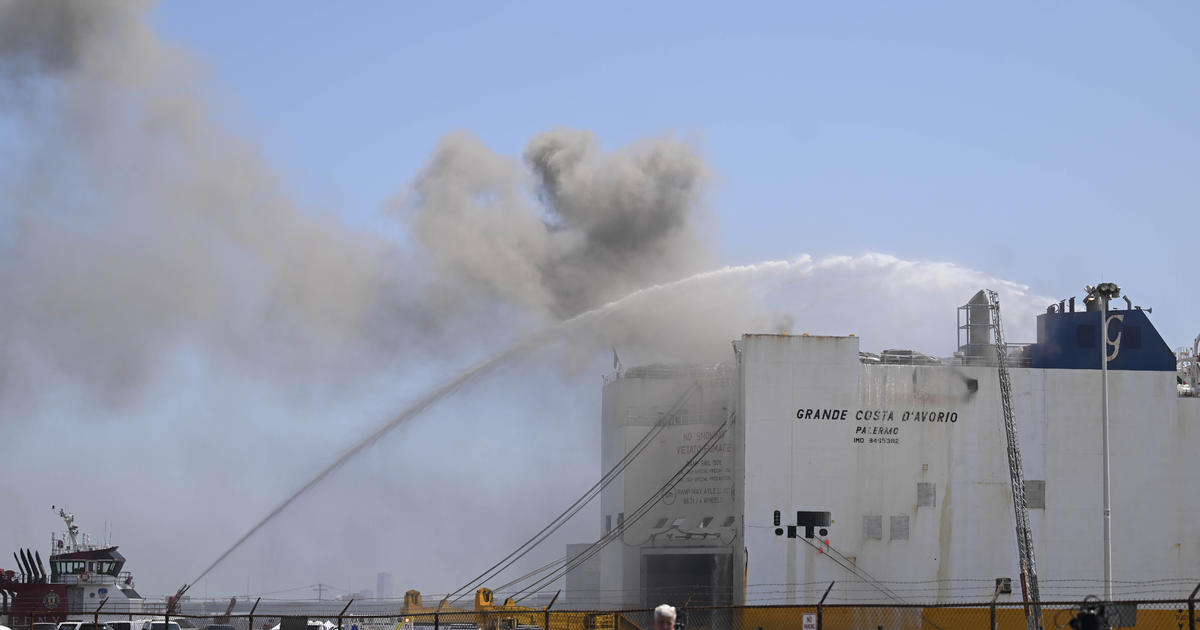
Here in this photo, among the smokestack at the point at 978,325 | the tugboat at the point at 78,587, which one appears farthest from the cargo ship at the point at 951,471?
the tugboat at the point at 78,587

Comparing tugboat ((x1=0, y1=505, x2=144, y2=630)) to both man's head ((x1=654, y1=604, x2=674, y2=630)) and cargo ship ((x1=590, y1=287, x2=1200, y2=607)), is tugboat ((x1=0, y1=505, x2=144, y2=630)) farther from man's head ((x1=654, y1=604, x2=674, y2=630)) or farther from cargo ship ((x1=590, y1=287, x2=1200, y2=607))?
man's head ((x1=654, y1=604, x2=674, y2=630))

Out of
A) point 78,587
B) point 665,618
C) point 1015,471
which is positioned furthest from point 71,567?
point 665,618

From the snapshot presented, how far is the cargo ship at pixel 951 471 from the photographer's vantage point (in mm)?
37938

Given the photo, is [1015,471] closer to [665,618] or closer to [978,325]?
[978,325]

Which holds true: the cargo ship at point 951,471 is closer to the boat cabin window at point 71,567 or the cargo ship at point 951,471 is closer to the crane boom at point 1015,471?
the crane boom at point 1015,471

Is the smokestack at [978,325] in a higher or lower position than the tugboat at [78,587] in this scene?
higher

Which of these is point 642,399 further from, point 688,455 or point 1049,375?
point 1049,375

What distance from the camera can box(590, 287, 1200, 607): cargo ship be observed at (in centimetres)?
3794

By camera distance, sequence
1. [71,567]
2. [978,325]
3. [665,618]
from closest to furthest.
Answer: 1. [665,618]
2. [978,325]
3. [71,567]

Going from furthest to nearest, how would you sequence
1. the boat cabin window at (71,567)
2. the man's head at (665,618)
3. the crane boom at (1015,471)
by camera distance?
the boat cabin window at (71,567) < the crane boom at (1015,471) < the man's head at (665,618)

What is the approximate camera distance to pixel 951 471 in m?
38.8

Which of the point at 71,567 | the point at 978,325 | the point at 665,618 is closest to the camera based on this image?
the point at 665,618

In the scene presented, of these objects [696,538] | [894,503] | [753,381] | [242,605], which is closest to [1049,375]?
[894,503]

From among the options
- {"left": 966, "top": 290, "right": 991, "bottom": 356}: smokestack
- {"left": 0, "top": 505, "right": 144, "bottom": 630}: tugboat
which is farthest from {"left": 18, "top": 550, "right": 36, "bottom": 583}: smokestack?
{"left": 966, "top": 290, "right": 991, "bottom": 356}: smokestack
